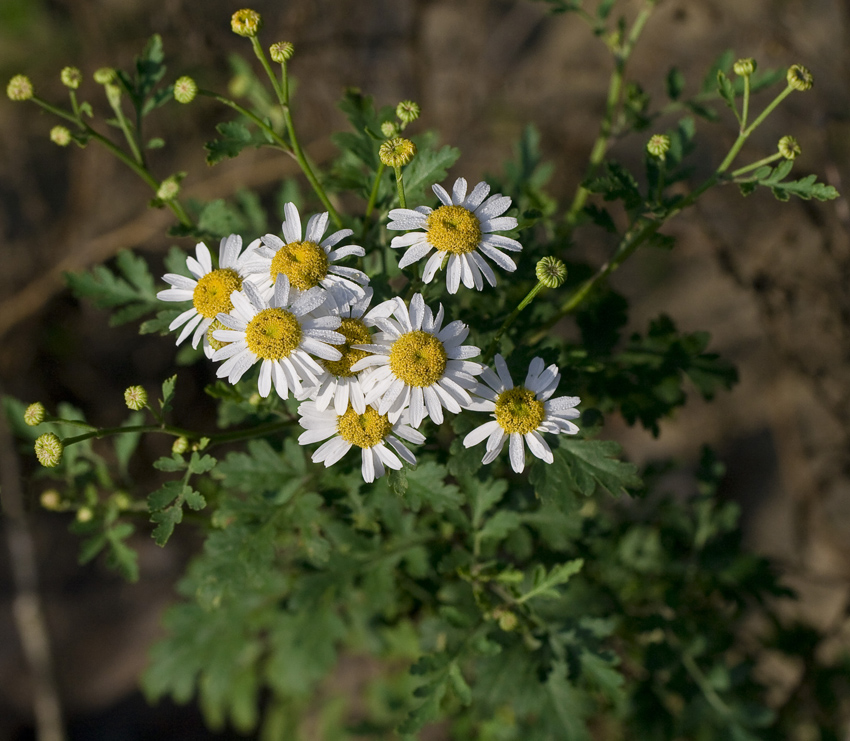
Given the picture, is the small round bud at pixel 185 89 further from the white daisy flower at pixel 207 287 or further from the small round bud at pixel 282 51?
the white daisy flower at pixel 207 287

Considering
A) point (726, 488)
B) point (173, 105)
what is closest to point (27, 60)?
point (173, 105)

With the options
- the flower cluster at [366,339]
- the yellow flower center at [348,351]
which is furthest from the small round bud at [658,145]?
the yellow flower center at [348,351]

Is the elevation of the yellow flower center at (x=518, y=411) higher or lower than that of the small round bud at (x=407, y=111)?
lower

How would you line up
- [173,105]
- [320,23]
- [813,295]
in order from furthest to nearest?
[173,105], [320,23], [813,295]

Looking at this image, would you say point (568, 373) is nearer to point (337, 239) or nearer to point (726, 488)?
point (337, 239)

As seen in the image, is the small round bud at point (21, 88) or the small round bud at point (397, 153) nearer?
the small round bud at point (397, 153)
